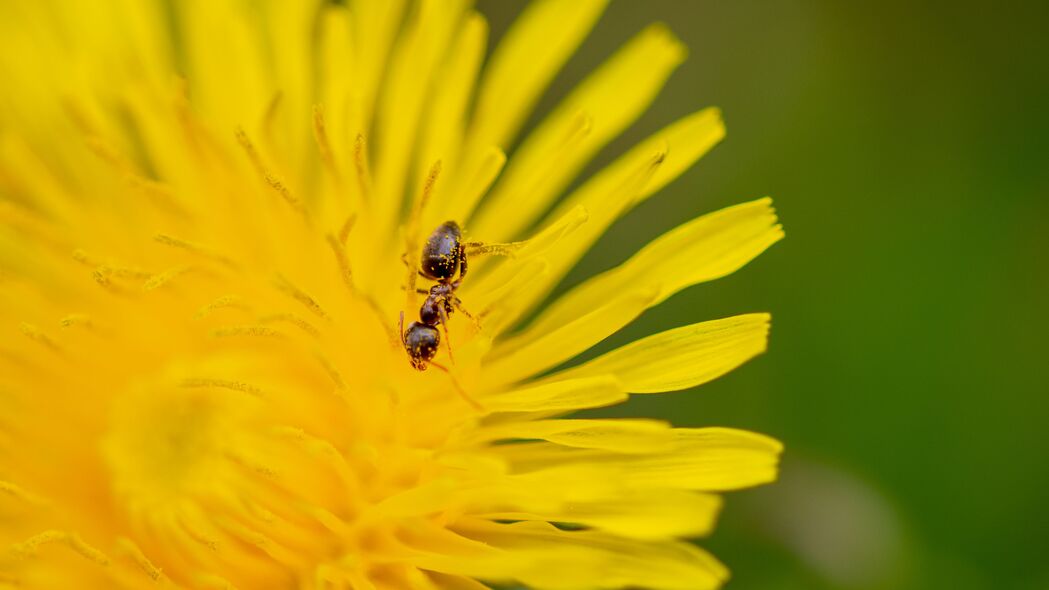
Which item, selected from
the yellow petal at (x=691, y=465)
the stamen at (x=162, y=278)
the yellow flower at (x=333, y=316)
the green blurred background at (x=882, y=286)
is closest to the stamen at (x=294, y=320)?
the yellow flower at (x=333, y=316)

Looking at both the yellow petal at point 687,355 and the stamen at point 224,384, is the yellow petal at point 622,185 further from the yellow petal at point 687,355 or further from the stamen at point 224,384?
the stamen at point 224,384

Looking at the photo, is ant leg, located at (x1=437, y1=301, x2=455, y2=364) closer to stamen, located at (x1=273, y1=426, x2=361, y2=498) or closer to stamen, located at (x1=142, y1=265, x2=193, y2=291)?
stamen, located at (x1=273, y1=426, x2=361, y2=498)

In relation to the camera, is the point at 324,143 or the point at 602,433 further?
the point at 324,143

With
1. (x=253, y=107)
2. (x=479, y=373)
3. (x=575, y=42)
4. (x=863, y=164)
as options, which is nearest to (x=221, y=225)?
(x=253, y=107)

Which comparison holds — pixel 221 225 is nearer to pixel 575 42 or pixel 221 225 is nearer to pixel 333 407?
pixel 333 407

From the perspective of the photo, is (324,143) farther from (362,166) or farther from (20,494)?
(20,494)

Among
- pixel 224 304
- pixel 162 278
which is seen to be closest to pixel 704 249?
pixel 224 304

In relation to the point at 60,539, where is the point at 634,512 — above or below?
below

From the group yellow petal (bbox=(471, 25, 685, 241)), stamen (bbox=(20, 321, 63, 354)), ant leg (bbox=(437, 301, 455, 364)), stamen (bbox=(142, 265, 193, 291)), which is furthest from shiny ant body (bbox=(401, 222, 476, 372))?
stamen (bbox=(20, 321, 63, 354))
